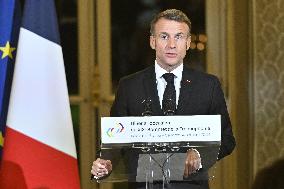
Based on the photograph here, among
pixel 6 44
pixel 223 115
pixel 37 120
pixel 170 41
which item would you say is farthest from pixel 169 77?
pixel 6 44

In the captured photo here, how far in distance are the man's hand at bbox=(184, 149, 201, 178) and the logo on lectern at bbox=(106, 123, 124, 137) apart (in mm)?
219

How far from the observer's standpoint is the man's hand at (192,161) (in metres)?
→ 1.61

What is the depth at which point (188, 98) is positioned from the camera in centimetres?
192

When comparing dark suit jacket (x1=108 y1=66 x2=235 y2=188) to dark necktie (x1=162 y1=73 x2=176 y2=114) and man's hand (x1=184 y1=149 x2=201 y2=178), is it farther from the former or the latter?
man's hand (x1=184 y1=149 x2=201 y2=178)

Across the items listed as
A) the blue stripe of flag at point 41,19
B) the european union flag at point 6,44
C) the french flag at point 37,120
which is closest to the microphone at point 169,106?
the french flag at point 37,120

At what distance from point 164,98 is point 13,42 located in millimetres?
1213

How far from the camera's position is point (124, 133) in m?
1.63

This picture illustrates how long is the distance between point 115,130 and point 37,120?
113 centimetres

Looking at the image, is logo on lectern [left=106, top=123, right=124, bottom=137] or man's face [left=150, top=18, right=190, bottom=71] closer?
logo on lectern [left=106, top=123, right=124, bottom=137]

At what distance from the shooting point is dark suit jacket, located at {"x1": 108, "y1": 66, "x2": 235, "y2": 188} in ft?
6.29

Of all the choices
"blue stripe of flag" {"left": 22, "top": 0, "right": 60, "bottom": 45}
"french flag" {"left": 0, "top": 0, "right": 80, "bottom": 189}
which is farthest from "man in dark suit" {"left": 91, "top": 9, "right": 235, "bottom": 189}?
"blue stripe of flag" {"left": 22, "top": 0, "right": 60, "bottom": 45}

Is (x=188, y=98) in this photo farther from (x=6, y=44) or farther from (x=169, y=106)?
(x=6, y=44)

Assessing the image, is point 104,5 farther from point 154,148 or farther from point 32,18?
point 154,148

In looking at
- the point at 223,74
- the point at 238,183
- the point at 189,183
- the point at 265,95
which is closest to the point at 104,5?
the point at 223,74
